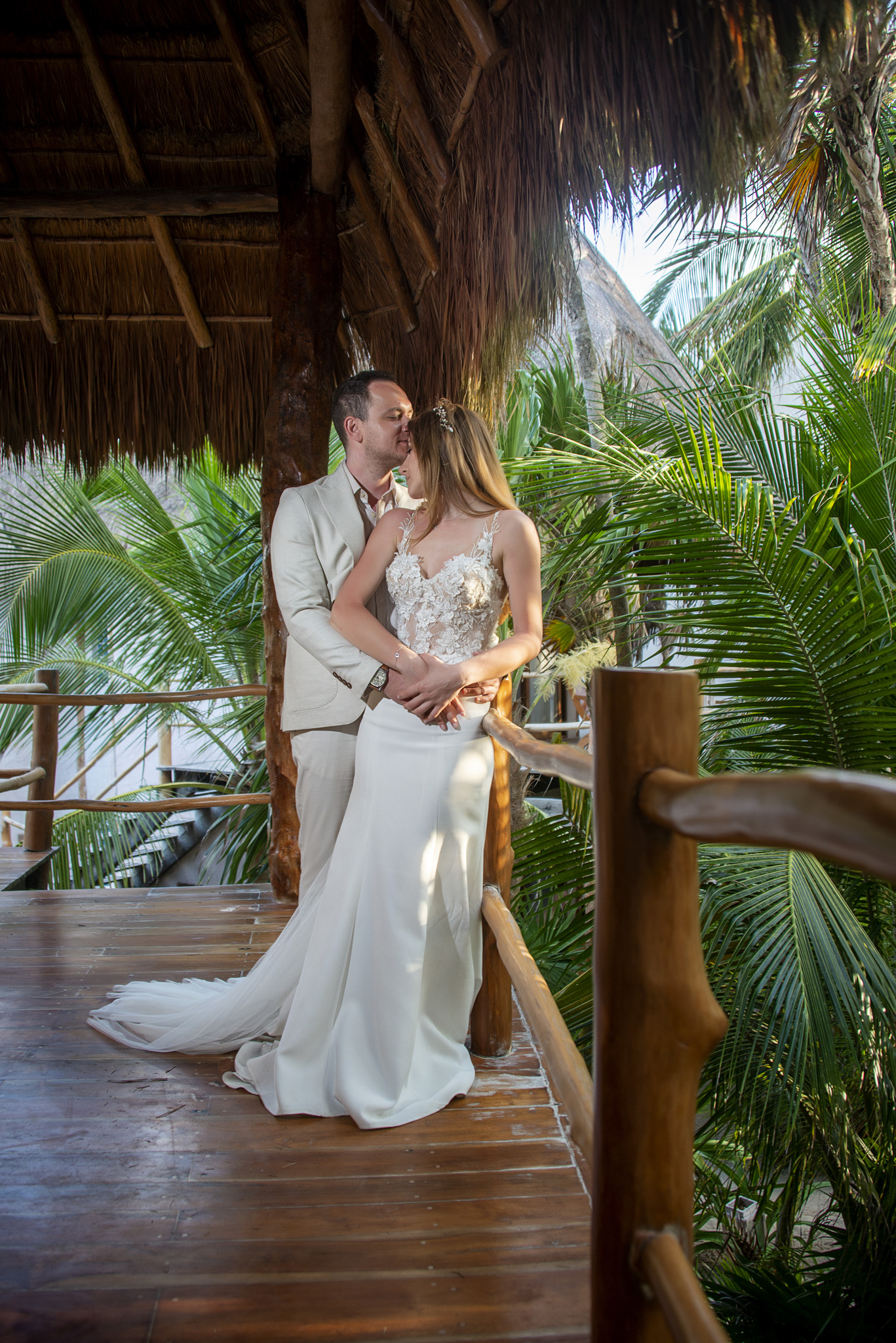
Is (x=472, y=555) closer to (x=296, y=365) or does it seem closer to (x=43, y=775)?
(x=296, y=365)

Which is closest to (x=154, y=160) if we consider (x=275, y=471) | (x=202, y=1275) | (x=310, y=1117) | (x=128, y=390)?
(x=128, y=390)

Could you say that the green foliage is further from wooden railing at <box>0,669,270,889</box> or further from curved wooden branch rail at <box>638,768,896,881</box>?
curved wooden branch rail at <box>638,768,896,881</box>

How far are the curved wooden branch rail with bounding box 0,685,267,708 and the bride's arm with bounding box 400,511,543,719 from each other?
5.84 feet

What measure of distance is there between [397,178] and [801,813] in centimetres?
315

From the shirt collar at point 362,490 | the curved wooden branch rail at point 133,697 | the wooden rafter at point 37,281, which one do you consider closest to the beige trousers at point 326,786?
the shirt collar at point 362,490

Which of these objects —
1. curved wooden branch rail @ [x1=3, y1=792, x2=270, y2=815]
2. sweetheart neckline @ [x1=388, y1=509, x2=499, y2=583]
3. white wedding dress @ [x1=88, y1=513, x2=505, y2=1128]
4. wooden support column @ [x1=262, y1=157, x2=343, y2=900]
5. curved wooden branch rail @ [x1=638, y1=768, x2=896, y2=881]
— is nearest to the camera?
curved wooden branch rail @ [x1=638, y1=768, x2=896, y2=881]

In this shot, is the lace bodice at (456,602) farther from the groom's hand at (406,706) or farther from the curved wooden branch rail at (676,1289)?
the curved wooden branch rail at (676,1289)

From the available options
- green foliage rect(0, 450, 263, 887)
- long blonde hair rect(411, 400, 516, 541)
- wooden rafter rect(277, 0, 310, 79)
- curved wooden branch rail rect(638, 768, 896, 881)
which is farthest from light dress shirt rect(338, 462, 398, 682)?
green foliage rect(0, 450, 263, 887)

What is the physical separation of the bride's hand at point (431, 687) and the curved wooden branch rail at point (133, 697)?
1746 mm

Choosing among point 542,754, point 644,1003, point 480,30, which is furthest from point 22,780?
point 644,1003

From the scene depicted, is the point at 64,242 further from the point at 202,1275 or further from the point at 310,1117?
the point at 202,1275

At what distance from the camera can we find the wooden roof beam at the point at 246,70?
10.9 ft

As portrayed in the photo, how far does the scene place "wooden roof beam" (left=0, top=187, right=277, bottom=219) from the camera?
3.56m

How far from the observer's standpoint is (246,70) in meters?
3.40
